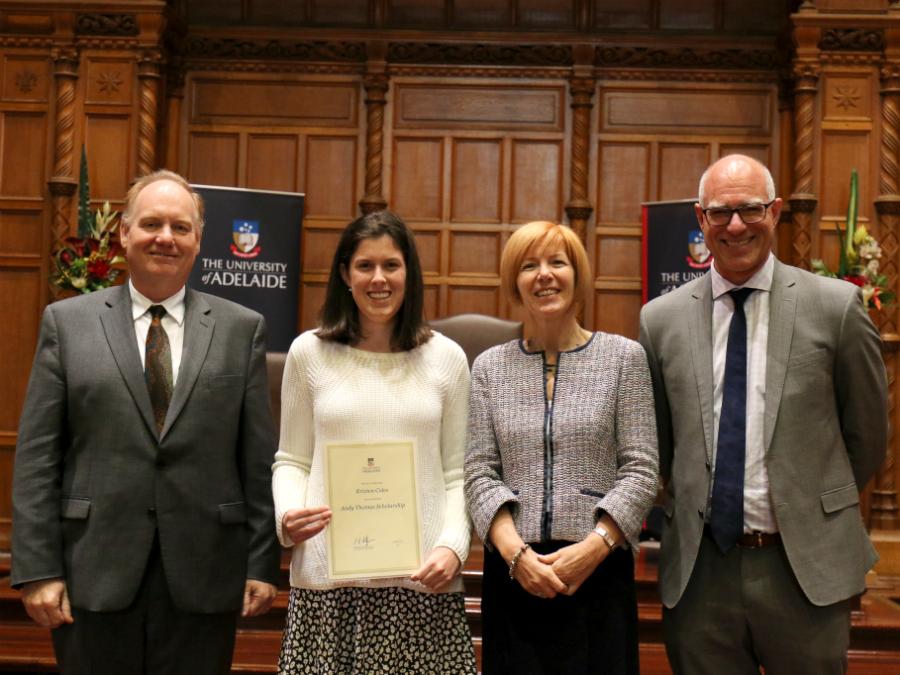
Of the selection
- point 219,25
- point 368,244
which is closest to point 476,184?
point 219,25

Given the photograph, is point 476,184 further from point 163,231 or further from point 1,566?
point 163,231

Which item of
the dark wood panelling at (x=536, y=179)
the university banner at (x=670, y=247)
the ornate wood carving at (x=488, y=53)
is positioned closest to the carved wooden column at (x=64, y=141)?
the ornate wood carving at (x=488, y=53)

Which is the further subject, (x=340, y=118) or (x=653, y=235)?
(x=340, y=118)

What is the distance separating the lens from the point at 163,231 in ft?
7.07

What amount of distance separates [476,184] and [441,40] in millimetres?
976

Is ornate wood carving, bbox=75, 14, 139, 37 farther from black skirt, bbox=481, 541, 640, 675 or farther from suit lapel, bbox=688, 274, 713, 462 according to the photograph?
black skirt, bbox=481, 541, 640, 675

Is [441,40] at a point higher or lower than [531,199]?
higher

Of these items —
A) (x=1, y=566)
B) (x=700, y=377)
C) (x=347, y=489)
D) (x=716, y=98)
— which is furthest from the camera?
(x=716, y=98)

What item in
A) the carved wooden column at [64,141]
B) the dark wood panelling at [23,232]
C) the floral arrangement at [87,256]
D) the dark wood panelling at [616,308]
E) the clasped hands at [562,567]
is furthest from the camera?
the dark wood panelling at [616,308]

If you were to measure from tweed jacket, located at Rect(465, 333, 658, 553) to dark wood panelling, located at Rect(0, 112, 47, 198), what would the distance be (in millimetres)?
4771

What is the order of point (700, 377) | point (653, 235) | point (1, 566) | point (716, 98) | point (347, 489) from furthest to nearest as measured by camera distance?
point (716, 98)
point (653, 235)
point (1, 566)
point (700, 377)
point (347, 489)

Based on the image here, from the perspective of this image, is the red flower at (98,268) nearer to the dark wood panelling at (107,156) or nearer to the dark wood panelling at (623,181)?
the dark wood panelling at (107,156)

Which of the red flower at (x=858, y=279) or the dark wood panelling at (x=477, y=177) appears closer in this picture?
the red flower at (x=858, y=279)

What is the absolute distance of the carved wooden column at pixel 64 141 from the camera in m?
5.84
